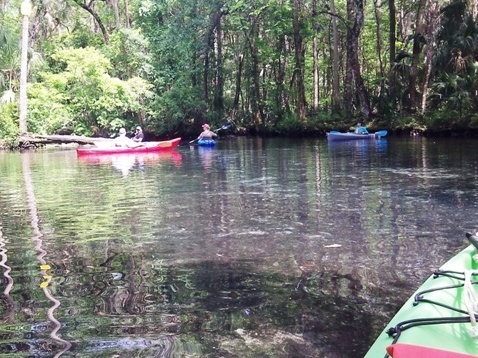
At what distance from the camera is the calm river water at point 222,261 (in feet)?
12.1

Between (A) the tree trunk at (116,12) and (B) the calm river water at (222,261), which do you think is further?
(A) the tree trunk at (116,12)

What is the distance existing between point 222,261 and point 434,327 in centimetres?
319

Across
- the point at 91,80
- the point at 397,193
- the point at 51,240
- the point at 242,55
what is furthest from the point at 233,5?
the point at 51,240

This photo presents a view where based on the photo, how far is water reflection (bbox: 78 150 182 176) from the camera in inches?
656

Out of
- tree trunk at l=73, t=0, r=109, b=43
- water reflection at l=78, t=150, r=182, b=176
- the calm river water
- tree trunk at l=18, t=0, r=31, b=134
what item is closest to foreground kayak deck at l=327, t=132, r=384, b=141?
water reflection at l=78, t=150, r=182, b=176

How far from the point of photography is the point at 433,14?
2433 centimetres

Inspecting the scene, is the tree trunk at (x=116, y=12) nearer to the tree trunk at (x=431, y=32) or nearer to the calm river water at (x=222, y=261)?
the tree trunk at (x=431, y=32)

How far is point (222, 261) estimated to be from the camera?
5.57 meters

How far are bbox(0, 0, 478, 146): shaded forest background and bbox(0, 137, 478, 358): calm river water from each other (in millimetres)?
19224

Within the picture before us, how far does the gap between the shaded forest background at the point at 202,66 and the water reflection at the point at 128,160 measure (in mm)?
11290

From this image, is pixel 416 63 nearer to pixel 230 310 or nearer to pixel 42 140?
pixel 42 140

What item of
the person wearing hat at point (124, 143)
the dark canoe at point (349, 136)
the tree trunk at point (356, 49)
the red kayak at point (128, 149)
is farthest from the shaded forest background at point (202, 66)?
the person wearing hat at point (124, 143)

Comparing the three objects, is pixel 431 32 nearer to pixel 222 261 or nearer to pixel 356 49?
pixel 356 49

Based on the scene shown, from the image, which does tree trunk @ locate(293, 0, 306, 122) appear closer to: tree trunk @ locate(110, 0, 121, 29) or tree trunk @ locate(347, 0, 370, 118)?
tree trunk @ locate(347, 0, 370, 118)
